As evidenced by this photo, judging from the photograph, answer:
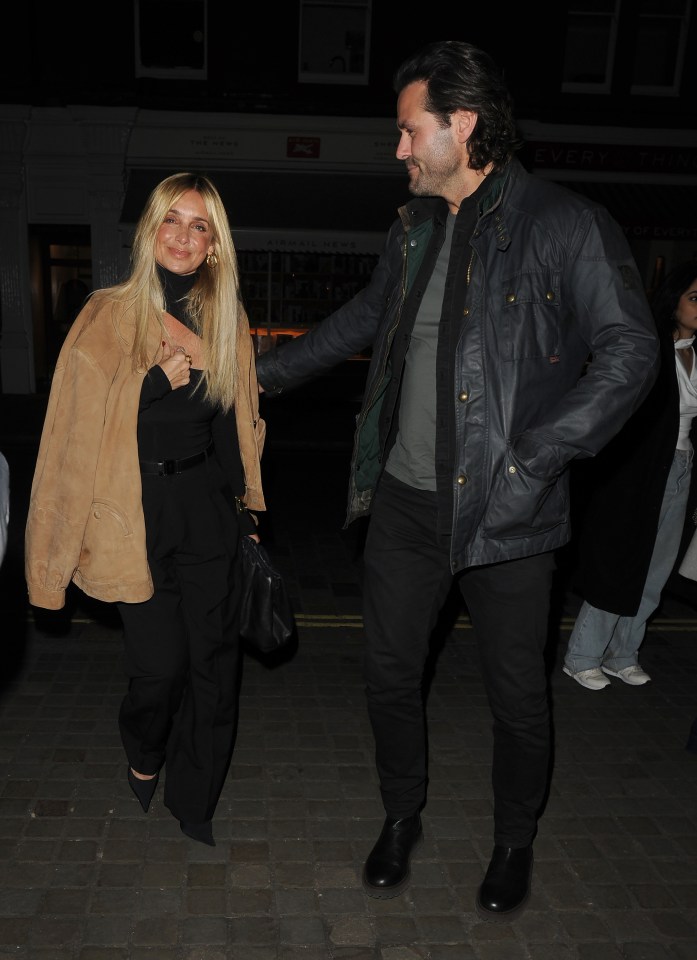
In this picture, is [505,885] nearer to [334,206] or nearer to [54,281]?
[334,206]

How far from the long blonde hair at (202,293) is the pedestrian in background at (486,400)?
55 centimetres

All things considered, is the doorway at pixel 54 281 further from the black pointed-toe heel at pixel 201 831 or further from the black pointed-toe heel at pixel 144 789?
the black pointed-toe heel at pixel 201 831

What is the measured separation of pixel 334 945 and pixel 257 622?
112cm

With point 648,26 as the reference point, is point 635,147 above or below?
below

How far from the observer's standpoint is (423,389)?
261 cm

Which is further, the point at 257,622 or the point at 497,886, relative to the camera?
the point at 257,622

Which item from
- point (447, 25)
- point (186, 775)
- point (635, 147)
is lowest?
point (186, 775)

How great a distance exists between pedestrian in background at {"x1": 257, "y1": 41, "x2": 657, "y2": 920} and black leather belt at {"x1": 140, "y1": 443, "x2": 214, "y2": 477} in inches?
23.8

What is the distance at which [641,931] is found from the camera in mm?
2725

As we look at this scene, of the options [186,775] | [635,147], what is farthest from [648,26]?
[186,775]

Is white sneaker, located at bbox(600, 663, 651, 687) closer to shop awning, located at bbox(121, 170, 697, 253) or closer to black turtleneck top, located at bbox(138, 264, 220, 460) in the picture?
black turtleneck top, located at bbox(138, 264, 220, 460)

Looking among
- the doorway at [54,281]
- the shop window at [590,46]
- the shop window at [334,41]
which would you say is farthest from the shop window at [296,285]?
the shop window at [590,46]

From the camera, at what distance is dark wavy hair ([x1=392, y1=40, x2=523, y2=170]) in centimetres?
236

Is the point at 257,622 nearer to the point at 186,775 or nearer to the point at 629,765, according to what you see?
the point at 186,775
